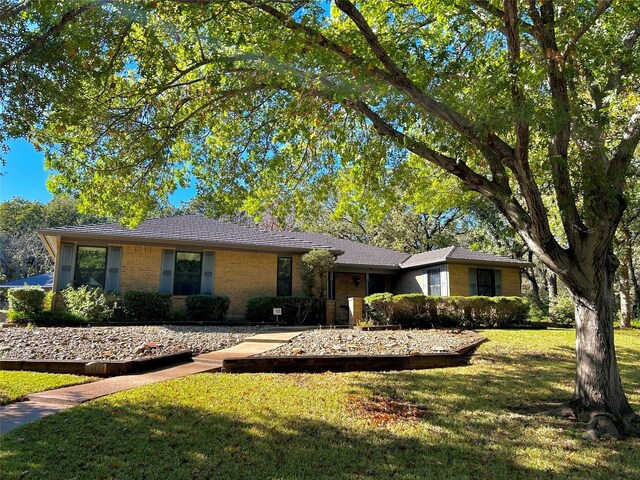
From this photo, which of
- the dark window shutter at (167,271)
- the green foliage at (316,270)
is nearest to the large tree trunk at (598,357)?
the green foliage at (316,270)

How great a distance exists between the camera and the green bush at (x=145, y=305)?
15922 millimetres

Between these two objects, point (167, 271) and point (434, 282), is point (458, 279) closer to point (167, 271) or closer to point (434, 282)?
point (434, 282)

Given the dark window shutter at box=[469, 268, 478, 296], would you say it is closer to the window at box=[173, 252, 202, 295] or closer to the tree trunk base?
the window at box=[173, 252, 202, 295]

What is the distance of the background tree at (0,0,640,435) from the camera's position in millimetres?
5680

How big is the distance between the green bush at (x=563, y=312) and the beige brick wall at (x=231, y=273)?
12.5 meters

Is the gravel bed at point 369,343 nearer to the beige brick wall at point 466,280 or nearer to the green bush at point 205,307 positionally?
the green bush at point 205,307

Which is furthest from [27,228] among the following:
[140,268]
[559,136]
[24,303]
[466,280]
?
[559,136]

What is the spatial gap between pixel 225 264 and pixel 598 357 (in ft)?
49.0

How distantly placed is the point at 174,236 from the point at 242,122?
10.0 m

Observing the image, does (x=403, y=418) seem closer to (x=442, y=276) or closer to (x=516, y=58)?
(x=516, y=58)

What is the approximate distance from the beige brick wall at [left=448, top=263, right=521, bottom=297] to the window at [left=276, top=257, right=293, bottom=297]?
7.89 m

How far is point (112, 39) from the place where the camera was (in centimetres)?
635

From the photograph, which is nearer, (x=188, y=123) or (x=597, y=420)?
(x=597, y=420)

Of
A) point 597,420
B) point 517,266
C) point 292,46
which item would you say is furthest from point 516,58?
point 517,266
